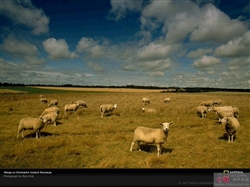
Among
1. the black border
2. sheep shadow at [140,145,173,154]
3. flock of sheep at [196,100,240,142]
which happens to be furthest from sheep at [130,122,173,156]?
flock of sheep at [196,100,240,142]

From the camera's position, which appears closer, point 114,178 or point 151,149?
point 114,178

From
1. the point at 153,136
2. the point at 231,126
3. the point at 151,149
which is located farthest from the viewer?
the point at 231,126

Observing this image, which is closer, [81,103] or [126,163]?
[126,163]

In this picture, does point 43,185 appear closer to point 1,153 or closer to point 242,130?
point 1,153

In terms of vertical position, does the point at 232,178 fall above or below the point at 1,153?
above

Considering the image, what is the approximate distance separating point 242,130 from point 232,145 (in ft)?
14.1

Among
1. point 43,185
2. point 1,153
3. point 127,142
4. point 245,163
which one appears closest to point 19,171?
point 43,185

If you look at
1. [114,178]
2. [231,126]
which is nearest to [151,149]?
[114,178]

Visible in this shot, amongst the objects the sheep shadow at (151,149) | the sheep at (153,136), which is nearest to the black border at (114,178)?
the sheep at (153,136)

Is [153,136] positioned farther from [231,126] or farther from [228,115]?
[228,115]

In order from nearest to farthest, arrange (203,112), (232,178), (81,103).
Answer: (232,178) → (203,112) → (81,103)

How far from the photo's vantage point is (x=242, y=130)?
13.0 metres

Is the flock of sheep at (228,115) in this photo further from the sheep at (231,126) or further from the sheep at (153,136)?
the sheep at (153,136)

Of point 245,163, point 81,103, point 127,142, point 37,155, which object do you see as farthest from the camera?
point 81,103
